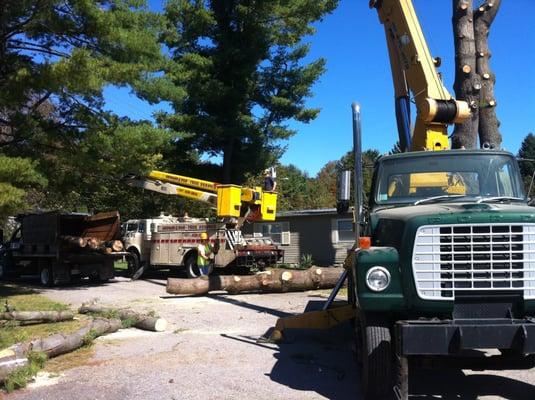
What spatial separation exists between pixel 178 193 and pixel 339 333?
10.7 metres

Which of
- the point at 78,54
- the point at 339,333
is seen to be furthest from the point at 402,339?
the point at 78,54

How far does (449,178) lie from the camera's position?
6.64m

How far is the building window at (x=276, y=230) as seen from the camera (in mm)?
26812

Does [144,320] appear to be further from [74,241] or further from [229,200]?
[74,241]

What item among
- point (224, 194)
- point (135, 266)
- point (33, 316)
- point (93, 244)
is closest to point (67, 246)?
point (93, 244)

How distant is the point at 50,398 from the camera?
5785 mm

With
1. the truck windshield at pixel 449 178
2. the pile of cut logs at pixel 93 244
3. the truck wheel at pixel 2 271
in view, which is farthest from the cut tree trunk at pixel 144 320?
the truck wheel at pixel 2 271

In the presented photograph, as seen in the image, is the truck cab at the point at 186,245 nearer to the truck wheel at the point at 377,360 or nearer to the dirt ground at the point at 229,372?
the dirt ground at the point at 229,372

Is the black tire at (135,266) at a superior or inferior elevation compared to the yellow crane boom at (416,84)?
inferior

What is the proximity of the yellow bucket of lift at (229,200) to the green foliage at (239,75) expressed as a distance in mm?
6928

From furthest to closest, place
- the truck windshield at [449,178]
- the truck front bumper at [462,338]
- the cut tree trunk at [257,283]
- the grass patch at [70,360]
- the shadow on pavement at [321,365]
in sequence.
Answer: the cut tree trunk at [257,283], the grass patch at [70,360], the truck windshield at [449,178], the shadow on pavement at [321,365], the truck front bumper at [462,338]

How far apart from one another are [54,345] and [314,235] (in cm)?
1922

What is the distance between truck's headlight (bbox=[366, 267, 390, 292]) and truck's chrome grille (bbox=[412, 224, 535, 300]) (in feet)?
0.88

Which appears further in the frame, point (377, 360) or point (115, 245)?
point (115, 245)
